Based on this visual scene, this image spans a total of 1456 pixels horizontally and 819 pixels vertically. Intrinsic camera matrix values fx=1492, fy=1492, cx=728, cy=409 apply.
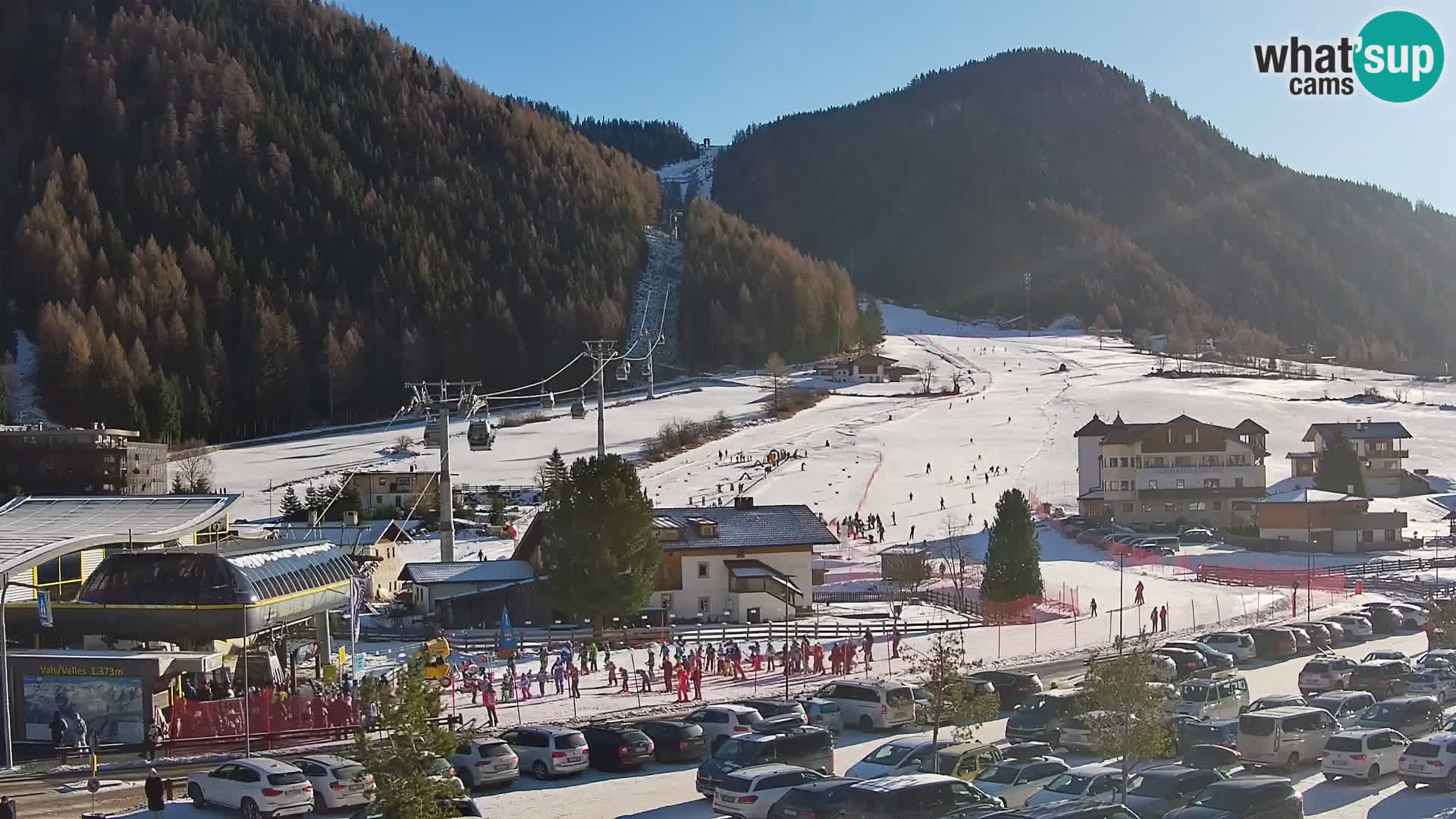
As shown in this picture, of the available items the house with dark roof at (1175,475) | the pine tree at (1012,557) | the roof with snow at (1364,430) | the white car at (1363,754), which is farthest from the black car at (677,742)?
the roof with snow at (1364,430)

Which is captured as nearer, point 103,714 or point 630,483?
point 103,714

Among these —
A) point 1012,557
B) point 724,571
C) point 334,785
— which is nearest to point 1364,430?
point 1012,557

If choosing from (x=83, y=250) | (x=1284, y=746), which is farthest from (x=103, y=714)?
(x=83, y=250)

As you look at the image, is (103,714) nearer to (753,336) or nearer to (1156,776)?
(1156,776)

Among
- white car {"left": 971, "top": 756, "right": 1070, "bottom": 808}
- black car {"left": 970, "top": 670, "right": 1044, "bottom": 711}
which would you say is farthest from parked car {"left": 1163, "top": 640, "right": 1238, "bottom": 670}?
white car {"left": 971, "top": 756, "right": 1070, "bottom": 808}

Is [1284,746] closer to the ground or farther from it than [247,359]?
closer to the ground

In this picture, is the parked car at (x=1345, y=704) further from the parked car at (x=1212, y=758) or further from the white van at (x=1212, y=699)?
the parked car at (x=1212, y=758)

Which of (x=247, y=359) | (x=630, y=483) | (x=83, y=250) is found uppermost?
(x=83, y=250)
